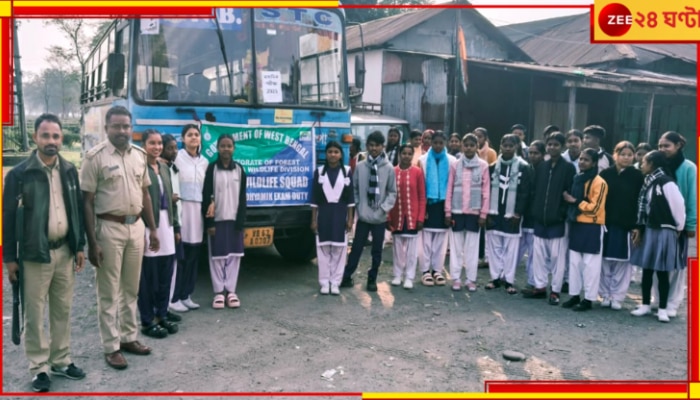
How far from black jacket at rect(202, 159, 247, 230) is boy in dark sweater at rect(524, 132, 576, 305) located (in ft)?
9.39

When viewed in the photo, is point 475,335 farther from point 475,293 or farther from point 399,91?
point 399,91

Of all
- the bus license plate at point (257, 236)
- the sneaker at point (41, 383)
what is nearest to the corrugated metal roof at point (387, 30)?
the bus license plate at point (257, 236)

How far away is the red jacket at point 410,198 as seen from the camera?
588cm

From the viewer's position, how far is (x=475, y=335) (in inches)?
182

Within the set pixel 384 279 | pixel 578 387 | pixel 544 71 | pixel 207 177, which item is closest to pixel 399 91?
pixel 544 71

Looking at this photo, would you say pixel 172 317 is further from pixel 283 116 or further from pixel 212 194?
pixel 283 116

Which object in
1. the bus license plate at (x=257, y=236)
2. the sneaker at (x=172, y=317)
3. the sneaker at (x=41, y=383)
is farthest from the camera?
the bus license plate at (x=257, y=236)

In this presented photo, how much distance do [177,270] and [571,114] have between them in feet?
36.4

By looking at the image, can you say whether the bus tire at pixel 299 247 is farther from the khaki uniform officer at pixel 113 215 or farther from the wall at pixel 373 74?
the wall at pixel 373 74

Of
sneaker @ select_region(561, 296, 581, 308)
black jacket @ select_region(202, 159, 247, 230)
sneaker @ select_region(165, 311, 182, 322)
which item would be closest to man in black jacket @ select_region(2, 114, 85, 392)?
sneaker @ select_region(165, 311, 182, 322)

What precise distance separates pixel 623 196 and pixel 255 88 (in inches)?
146

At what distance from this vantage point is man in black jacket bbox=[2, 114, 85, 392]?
3322 millimetres

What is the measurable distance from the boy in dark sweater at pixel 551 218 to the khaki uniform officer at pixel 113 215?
146 inches

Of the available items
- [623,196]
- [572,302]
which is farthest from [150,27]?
[572,302]
